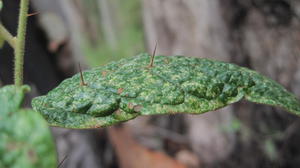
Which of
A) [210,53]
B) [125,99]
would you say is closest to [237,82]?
[125,99]

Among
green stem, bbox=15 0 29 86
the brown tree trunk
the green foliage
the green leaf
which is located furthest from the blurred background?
the green foliage

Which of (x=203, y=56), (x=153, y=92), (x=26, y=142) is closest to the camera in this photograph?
(x=26, y=142)

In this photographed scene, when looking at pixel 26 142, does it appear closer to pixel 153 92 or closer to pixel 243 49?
pixel 153 92

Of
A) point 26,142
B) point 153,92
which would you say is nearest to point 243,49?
point 153,92

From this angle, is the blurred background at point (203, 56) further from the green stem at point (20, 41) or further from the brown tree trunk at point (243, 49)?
the green stem at point (20, 41)

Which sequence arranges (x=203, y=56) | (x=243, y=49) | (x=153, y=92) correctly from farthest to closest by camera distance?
(x=203, y=56), (x=243, y=49), (x=153, y=92)

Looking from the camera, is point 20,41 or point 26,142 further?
point 20,41
